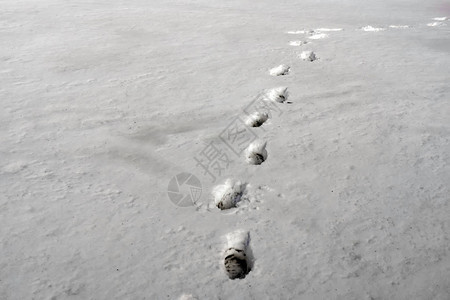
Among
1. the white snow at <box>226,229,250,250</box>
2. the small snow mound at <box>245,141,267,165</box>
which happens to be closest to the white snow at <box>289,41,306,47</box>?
the small snow mound at <box>245,141,267,165</box>

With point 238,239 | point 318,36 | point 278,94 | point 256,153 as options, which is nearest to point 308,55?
point 318,36

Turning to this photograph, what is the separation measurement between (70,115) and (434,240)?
2.24m

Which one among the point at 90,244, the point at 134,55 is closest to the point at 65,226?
the point at 90,244

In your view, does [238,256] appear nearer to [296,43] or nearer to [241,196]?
[241,196]

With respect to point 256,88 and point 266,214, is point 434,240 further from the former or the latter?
point 256,88

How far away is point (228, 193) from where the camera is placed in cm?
180

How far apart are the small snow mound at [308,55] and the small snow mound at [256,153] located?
1.58 m

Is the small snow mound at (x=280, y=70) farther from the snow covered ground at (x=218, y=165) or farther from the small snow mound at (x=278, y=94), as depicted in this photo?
the small snow mound at (x=278, y=94)

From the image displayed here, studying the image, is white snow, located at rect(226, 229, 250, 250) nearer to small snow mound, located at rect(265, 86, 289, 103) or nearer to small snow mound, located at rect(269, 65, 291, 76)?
small snow mound, located at rect(265, 86, 289, 103)

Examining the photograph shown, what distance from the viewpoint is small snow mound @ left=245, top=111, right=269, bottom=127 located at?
2346 mm

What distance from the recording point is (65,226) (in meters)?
1.58

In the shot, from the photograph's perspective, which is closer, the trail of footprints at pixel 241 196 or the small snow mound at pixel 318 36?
the trail of footprints at pixel 241 196

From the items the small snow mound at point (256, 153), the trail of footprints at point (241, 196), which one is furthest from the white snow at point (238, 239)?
the small snow mound at point (256, 153)

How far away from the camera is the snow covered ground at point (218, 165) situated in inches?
54.4
